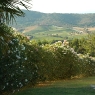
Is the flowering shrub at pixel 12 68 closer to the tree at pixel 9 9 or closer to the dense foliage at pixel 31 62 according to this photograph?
the dense foliage at pixel 31 62

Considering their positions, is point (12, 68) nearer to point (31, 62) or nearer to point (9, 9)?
point (31, 62)

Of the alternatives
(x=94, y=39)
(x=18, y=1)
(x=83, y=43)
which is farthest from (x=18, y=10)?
(x=83, y=43)

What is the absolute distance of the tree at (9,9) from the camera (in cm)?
478

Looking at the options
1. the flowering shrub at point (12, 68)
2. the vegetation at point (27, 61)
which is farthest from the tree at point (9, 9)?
the flowering shrub at point (12, 68)

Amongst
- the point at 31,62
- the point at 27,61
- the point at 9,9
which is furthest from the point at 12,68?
the point at 9,9

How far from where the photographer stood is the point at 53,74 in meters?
20.5

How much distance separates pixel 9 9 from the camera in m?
4.87

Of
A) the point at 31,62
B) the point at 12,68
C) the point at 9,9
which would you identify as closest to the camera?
the point at 9,9

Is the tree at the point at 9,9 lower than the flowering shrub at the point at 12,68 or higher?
higher

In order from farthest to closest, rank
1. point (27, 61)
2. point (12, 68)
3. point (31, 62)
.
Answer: point (31, 62)
point (27, 61)
point (12, 68)

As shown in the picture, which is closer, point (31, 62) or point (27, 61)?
point (27, 61)

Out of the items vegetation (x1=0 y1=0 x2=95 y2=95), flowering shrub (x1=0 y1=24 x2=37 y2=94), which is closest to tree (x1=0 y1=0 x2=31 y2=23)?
vegetation (x1=0 y1=0 x2=95 y2=95)

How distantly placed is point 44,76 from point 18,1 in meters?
13.5

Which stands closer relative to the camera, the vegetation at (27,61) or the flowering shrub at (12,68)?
the vegetation at (27,61)
